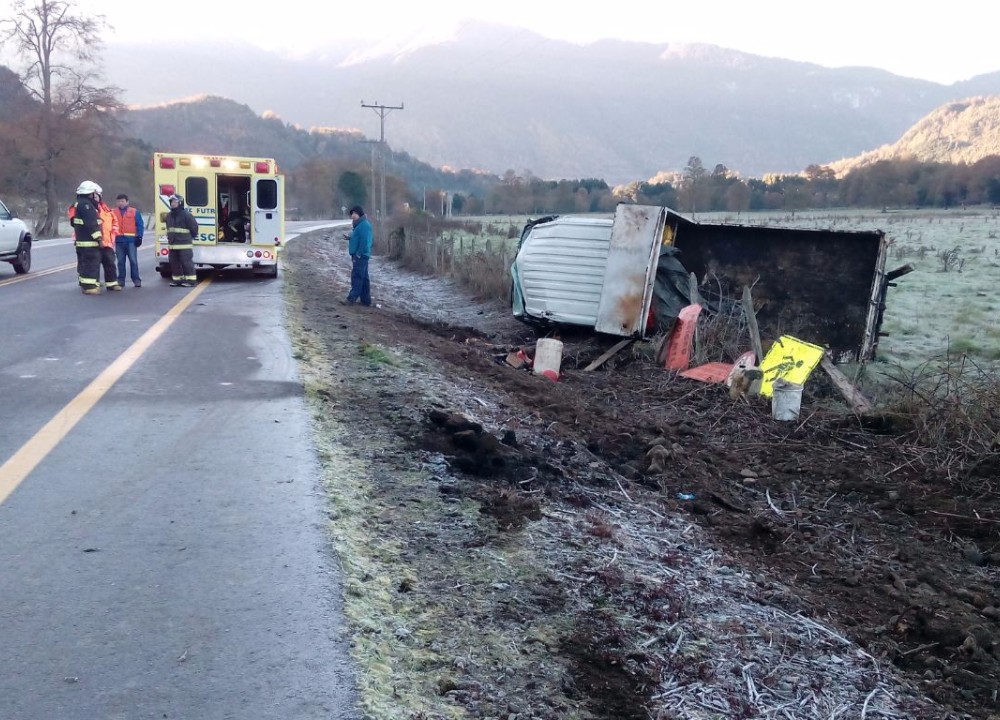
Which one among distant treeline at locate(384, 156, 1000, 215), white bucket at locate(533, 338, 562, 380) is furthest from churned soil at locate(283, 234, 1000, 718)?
distant treeline at locate(384, 156, 1000, 215)

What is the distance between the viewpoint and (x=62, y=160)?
1713 inches

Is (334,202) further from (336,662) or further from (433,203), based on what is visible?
(336,662)

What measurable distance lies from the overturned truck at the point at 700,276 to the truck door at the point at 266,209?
6.78 m

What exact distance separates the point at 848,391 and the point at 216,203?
519 inches

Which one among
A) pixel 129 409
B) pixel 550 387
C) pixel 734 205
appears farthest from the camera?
pixel 734 205

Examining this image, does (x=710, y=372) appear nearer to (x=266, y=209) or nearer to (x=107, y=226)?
(x=107, y=226)

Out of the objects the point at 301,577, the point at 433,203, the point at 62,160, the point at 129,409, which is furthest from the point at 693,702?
the point at 433,203

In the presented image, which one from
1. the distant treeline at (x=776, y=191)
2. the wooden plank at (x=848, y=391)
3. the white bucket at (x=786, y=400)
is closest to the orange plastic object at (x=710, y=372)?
the wooden plank at (x=848, y=391)

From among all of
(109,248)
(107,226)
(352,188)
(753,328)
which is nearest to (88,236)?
(107,226)

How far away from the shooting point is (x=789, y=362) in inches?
393

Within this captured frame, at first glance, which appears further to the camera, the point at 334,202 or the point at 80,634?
the point at 334,202

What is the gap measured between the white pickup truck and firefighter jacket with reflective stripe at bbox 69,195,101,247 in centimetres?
332

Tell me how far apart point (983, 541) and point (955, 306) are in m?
14.1

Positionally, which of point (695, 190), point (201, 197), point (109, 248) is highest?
point (695, 190)
